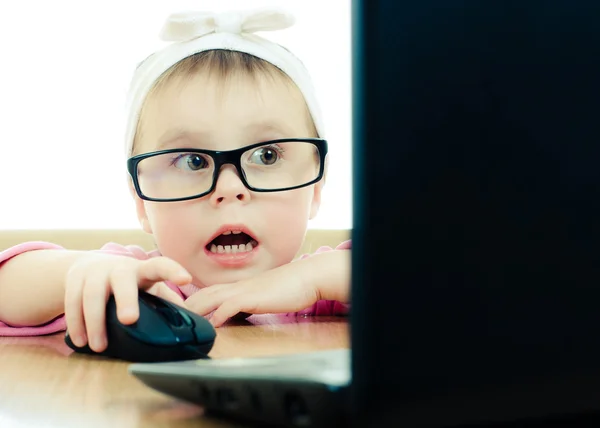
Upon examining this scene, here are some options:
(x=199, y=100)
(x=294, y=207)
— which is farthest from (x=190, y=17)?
(x=294, y=207)

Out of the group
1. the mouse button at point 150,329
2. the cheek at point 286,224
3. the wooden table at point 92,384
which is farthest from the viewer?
the cheek at point 286,224

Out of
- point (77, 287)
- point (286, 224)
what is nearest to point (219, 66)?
point (286, 224)

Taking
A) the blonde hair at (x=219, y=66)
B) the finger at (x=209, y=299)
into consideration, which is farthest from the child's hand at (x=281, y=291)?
the blonde hair at (x=219, y=66)

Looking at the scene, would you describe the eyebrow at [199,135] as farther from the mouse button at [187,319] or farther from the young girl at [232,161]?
the mouse button at [187,319]

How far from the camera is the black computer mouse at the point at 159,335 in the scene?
47 centimetres

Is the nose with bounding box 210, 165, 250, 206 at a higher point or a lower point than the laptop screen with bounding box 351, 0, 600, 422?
lower

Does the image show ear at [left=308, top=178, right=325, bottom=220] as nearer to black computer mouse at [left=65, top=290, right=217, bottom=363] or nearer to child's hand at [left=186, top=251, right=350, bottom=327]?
child's hand at [left=186, top=251, right=350, bottom=327]

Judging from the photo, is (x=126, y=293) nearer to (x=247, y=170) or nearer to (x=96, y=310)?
(x=96, y=310)

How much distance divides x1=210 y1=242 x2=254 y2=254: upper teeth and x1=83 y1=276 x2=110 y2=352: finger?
44 centimetres

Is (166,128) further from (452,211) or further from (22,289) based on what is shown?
(452,211)

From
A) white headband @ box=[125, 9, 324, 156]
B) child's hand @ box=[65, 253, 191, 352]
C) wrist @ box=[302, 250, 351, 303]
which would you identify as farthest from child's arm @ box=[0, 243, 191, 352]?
white headband @ box=[125, 9, 324, 156]

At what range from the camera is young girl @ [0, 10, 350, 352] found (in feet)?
2.75

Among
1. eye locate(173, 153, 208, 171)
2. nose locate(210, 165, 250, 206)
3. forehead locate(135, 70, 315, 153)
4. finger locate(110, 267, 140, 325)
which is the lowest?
finger locate(110, 267, 140, 325)

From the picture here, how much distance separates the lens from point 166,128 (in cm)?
92
